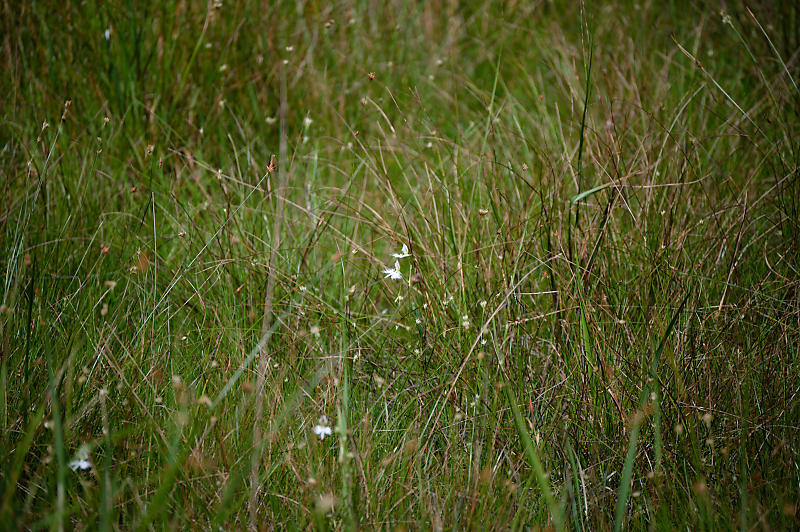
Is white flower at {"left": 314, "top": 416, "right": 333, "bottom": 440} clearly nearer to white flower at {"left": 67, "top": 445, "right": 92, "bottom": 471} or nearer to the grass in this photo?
the grass

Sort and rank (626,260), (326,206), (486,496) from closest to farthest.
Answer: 1. (486,496)
2. (626,260)
3. (326,206)

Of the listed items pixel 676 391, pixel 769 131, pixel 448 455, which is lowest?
pixel 448 455

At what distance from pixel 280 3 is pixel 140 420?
243 cm

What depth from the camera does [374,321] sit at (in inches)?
79.2

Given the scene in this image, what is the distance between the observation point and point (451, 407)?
65.8 inches

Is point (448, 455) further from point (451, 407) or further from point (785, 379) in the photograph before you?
point (785, 379)

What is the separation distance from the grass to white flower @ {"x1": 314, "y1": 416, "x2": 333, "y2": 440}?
0.16 feet

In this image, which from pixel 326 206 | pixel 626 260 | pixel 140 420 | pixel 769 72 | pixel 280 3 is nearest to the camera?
pixel 140 420

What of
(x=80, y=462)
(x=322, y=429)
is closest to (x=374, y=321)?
(x=322, y=429)

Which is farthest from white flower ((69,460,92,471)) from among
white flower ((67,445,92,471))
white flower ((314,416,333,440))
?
white flower ((314,416,333,440))

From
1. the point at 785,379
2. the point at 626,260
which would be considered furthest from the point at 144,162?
the point at 785,379

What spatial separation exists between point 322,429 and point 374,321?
24.6 inches

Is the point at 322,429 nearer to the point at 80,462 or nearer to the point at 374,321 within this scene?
the point at 80,462

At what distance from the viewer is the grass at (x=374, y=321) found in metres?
1.40
